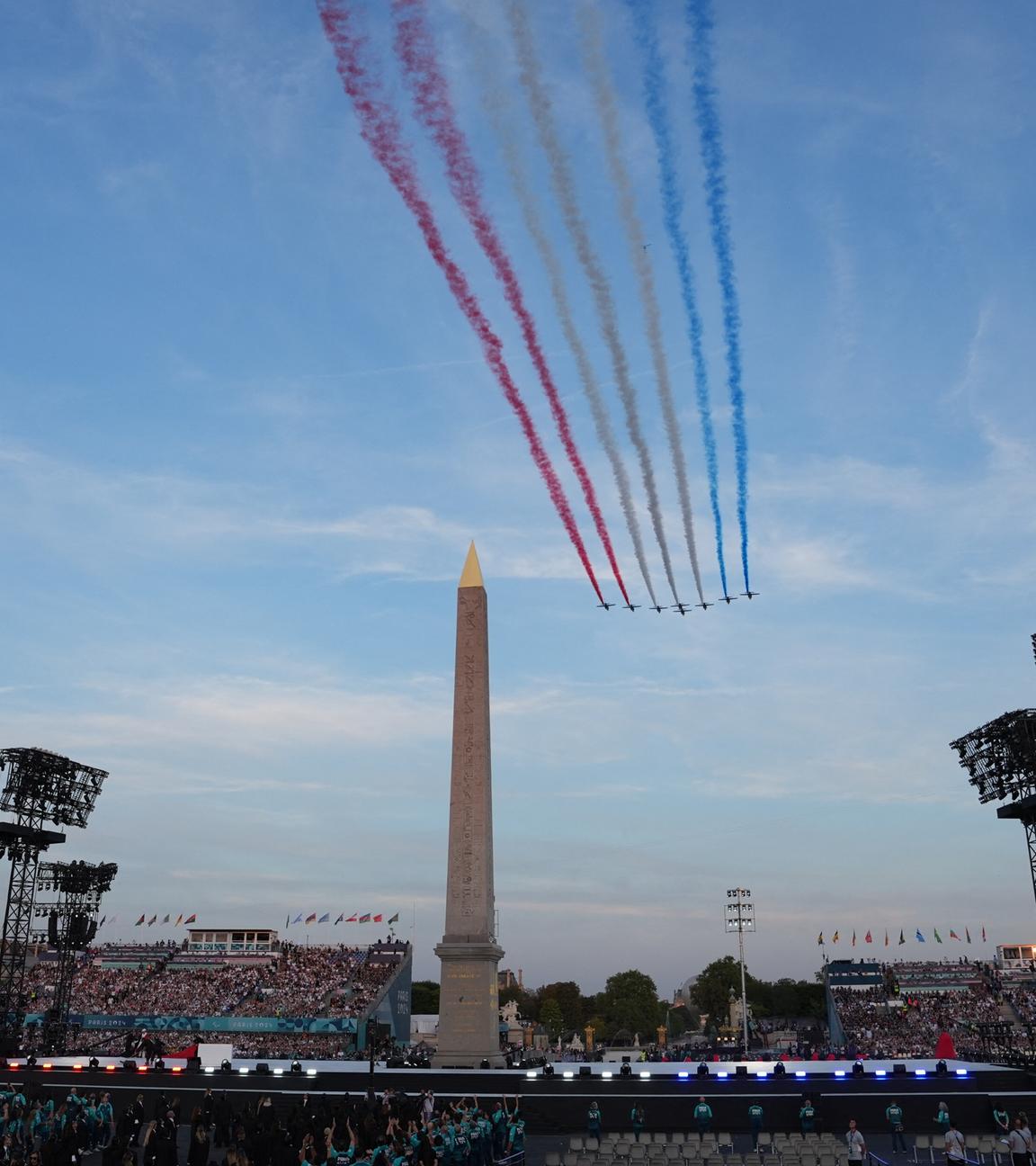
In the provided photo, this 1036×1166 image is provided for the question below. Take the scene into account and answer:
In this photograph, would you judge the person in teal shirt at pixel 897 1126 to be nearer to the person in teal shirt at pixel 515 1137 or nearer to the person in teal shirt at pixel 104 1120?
the person in teal shirt at pixel 515 1137

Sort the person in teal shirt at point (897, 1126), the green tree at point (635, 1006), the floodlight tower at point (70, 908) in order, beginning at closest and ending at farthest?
the person in teal shirt at point (897, 1126) < the floodlight tower at point (70, 908) < the green tree at point (635, 1006)

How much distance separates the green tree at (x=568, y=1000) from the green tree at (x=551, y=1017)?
0.96 meters

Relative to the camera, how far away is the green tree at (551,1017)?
13012 cm

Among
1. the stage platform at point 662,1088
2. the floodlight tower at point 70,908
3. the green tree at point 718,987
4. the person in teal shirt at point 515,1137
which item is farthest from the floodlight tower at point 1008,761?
the green tree at point 718,987

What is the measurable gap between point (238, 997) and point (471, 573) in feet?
138

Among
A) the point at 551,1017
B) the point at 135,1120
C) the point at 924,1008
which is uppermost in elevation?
the point at 924,1008

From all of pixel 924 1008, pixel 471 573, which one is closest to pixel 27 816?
pixel 471 573

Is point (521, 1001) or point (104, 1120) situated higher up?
point (521, 1001)

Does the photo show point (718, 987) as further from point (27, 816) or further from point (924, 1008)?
point (27, 816)

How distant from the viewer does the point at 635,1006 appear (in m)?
122

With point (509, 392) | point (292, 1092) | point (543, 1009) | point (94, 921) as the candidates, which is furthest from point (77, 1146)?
point (543, 1009)

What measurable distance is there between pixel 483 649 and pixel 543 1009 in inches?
4420

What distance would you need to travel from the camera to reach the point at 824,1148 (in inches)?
920

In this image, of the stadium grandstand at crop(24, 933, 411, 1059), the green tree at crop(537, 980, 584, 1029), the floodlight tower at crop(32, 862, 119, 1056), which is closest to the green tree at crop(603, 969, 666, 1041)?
the green tree at crop(537, 980, 584, 1029)
